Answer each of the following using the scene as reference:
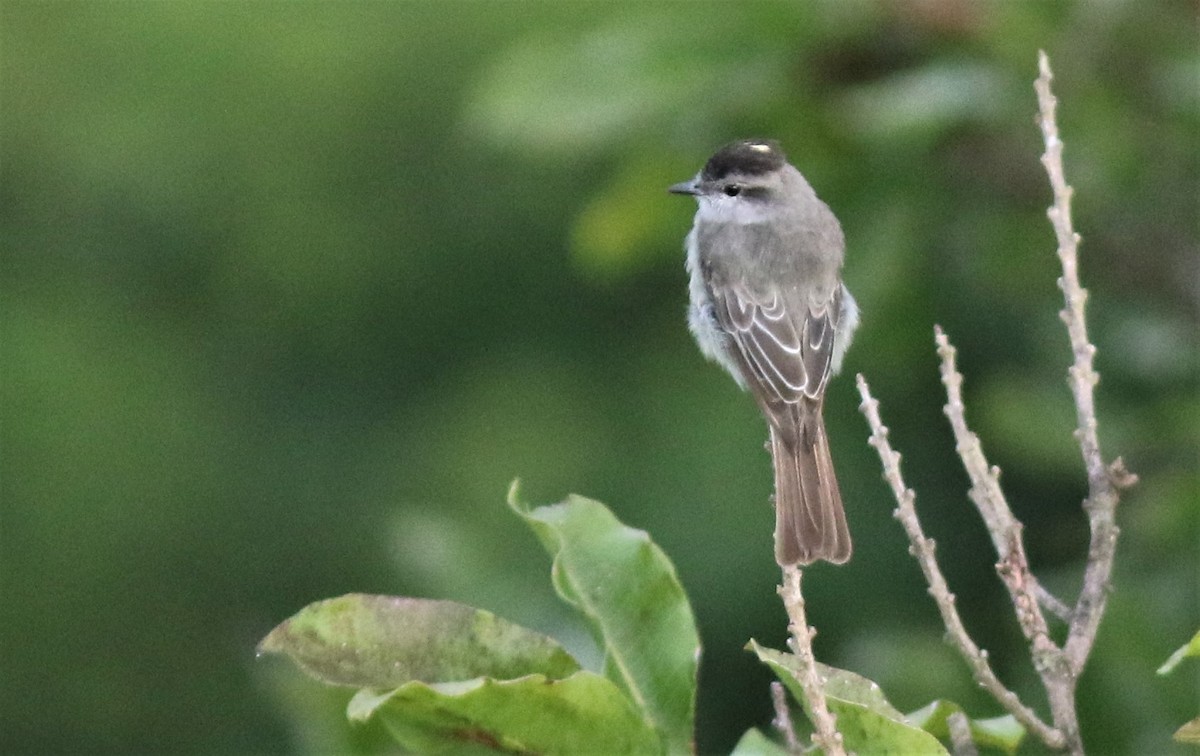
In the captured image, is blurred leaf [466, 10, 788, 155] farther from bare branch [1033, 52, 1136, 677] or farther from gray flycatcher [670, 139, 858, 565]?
bare branch [1033, 52, 1136, 677]

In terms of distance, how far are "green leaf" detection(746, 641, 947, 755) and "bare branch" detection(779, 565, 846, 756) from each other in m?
0.07

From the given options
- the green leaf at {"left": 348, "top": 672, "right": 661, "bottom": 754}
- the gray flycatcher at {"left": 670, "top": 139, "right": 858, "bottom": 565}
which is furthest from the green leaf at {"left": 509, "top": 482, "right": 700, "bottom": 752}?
the gray flycatcher at {"left": 670, "top": 139, "right": 858, "bottom": 565}

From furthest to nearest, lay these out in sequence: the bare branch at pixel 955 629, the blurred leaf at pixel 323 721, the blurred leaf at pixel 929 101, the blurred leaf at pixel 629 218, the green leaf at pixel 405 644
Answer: the blurred leaf at pixel 629 218
the blurred leaf at pixel 929 101
the blurred leaf at pixel 323 721
the green leaf at pixel 405 644
the bare branch at pixel 955 629

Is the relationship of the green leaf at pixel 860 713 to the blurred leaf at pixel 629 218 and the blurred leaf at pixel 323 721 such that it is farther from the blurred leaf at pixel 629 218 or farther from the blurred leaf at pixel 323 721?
the blurred leaf at pixel 629 218

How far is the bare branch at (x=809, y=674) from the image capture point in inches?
71.3

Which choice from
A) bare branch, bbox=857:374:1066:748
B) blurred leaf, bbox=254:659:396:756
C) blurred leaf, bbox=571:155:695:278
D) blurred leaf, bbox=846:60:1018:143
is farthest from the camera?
blurred leaf, bbox=571:155:695:278

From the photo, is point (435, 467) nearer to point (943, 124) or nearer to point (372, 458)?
point (372, 458)

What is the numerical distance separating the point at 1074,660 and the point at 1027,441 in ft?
5.34

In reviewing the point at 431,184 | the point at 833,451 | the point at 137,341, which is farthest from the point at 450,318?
the point at 833,451

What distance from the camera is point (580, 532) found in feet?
7.33

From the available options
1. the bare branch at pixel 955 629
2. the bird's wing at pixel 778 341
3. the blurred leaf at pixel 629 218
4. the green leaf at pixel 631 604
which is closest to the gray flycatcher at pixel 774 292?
the bird's wing at pixel 778 341

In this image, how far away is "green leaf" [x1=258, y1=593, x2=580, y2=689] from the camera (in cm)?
206

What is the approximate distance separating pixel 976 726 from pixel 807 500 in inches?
28.2

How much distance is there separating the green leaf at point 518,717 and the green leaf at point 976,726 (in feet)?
1.06
